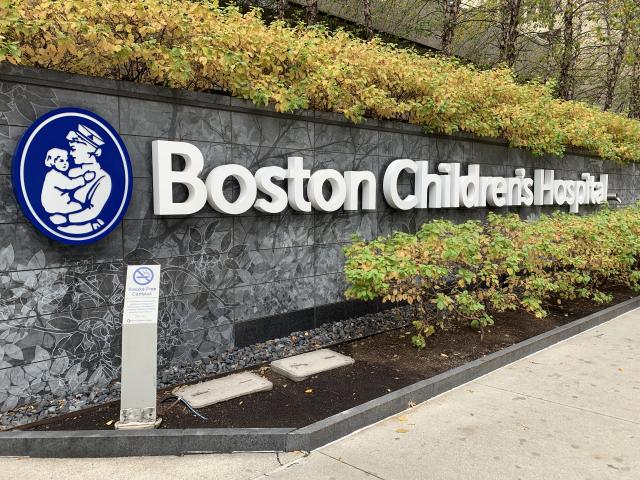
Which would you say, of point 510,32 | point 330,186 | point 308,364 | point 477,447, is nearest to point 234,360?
point 308,364

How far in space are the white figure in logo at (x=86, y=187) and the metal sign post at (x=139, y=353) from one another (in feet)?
3.21

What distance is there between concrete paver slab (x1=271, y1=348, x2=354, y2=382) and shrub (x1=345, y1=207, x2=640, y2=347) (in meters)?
0.72

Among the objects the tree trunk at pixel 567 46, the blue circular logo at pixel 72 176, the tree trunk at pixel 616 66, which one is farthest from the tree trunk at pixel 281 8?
the tree trunk at pixel 616 66

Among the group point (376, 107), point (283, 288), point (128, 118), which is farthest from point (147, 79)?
point (376, 107)

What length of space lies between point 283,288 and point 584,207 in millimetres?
9340

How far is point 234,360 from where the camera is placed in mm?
5398

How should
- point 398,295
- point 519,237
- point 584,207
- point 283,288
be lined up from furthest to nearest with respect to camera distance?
1. point 584,207
2. point 519,237
3. point 283,288
4. point 398,295

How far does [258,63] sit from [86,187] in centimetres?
233

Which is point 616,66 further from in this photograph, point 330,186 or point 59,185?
point 59,185

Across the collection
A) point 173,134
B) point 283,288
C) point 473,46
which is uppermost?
point 473,46

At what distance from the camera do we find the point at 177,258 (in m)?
5.12

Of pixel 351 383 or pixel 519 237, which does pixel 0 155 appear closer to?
pixel 351 383

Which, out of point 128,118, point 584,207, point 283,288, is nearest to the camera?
point 128,118

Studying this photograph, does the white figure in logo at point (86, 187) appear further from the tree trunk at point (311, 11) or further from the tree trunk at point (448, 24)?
the tree trunk at point (448, 24)
